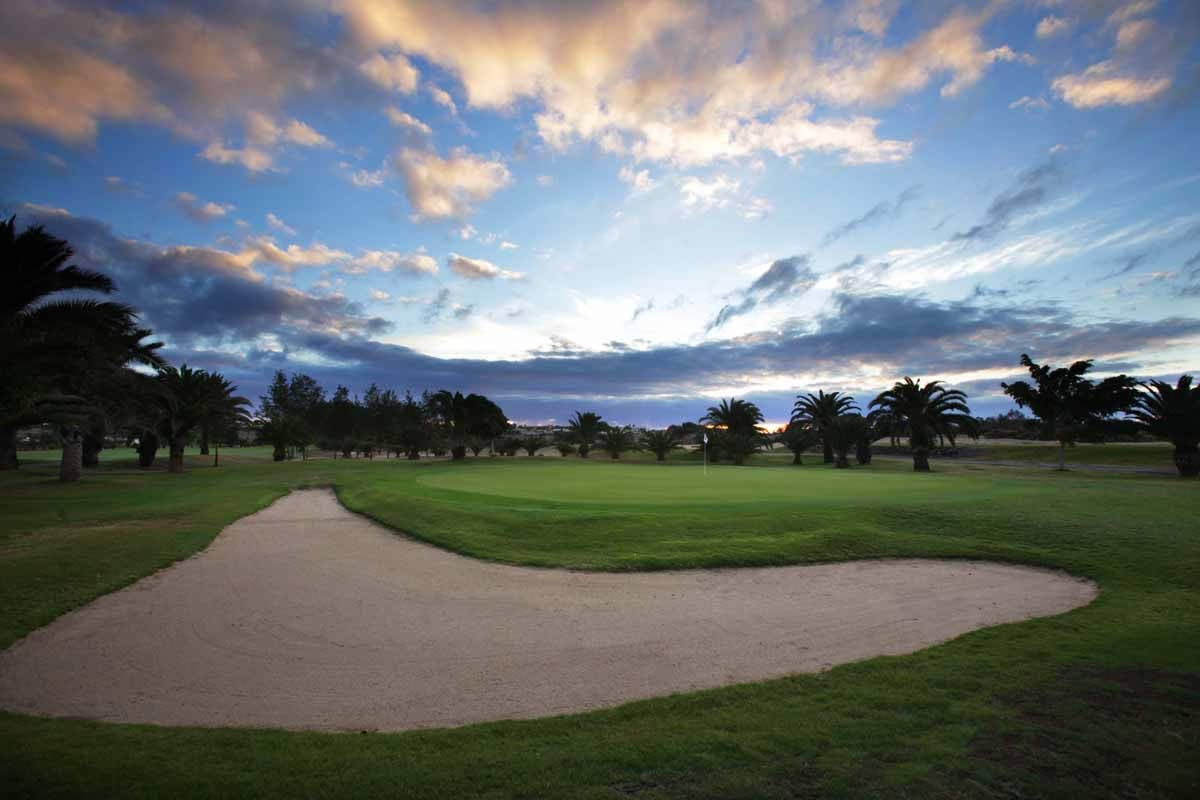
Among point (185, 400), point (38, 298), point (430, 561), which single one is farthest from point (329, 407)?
point (430, 561)

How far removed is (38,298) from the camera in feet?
75.2

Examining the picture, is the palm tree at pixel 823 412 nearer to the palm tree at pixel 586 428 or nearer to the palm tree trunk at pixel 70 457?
the palm tree at pixel 586 428

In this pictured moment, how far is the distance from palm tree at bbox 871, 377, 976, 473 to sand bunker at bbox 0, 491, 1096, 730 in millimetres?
33822

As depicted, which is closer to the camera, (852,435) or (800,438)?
(852,435)

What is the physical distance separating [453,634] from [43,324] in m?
27.7

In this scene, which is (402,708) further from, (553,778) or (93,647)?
(93,647)

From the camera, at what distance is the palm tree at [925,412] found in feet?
134

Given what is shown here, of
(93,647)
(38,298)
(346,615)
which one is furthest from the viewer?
(38,298)

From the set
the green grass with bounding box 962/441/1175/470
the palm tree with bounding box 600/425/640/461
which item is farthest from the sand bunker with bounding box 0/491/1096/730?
the palm tree with bounding box 600/425/640/461

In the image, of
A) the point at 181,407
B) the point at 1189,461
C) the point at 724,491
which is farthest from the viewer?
the point at 181,407

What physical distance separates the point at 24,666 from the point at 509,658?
5.72m

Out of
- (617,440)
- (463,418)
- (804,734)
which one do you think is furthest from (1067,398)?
(463,418)

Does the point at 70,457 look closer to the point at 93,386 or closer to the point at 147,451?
the point at 93,386

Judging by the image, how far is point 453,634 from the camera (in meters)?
7.68
